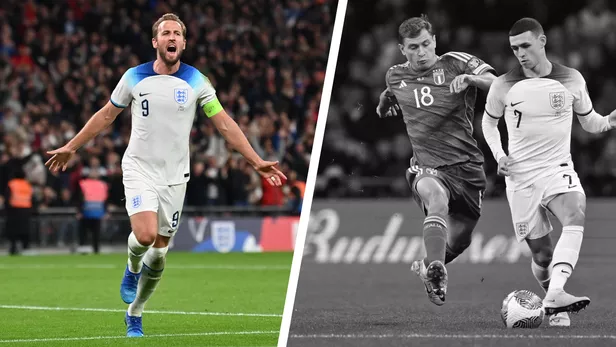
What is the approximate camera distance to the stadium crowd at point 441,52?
1698cm

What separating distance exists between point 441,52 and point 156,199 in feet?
35.1

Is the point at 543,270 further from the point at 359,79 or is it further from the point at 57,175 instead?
the point at 57,175

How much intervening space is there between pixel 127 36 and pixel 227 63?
228 centimetres

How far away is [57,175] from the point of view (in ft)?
68.4

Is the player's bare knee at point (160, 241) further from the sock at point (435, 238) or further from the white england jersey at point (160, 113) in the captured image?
the sock at point (435, 238)

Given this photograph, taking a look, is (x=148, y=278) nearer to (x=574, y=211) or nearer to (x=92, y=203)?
(x=574, y=211)

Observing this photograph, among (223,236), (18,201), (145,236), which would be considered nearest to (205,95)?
(145,236)

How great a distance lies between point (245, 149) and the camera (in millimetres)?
7848

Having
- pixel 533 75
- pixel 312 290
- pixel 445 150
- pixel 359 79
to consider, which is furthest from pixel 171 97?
pixel 359 79

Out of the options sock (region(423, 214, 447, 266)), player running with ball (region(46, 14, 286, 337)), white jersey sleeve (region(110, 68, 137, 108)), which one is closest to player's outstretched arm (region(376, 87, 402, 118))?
sock (region(423, 214, 447, 266))

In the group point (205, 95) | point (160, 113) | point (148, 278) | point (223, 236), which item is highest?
point (205, 95)

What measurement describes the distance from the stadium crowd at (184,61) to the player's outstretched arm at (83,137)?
473 inches

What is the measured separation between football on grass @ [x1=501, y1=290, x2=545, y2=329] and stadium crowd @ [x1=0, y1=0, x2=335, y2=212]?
1274cm

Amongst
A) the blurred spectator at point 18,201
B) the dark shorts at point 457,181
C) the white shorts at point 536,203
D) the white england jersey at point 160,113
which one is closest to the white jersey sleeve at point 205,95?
the white england jersey at point 160,113
